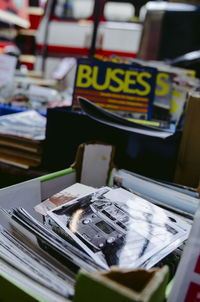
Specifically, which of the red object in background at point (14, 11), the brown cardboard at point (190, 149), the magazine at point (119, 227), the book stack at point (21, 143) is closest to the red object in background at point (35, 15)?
the red object in background at point (14, 11)

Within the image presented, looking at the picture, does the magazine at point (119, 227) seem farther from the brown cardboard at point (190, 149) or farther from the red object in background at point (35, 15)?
the red object in background at point (35, 15)

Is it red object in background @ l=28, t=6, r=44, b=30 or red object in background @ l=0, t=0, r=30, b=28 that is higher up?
red object in background @ l=28, t=6, r=44, b=30

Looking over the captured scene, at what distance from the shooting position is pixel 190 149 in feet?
3.80

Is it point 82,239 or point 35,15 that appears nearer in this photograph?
point 82,239

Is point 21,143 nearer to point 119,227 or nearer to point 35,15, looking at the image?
point 119,227

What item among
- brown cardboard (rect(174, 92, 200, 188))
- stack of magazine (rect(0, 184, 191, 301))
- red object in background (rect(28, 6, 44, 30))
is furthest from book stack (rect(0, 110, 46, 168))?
red object in background (rect(28, 6, 44, 30))

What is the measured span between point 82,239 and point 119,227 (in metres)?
0.12

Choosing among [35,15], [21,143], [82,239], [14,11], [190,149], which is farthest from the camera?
[35,15]

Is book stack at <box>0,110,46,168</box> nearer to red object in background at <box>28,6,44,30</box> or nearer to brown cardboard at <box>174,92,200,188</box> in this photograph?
brown cardboard at <box>174,92,200,188</box>

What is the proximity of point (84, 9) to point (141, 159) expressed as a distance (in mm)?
5124

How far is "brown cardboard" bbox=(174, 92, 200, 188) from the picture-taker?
44.9 inches

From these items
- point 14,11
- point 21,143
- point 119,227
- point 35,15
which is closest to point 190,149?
point 119,227

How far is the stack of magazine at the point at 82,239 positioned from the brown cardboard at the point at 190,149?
1.10 ft

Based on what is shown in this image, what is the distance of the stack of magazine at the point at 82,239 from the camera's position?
0.61m
